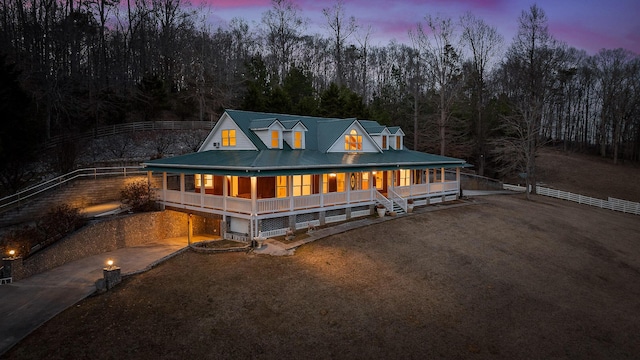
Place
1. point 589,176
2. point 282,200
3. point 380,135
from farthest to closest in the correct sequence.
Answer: point 589,176 < point 380,135 < point 282,200

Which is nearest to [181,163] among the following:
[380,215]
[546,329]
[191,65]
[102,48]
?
[380,215]

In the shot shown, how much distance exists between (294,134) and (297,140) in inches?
19.0

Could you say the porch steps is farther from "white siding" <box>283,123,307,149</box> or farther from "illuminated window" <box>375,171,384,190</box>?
"white siding" <box>283,123,307,149</box>

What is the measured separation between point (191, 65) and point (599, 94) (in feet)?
199

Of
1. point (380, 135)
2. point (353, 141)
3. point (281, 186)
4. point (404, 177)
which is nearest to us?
point (281, 186)

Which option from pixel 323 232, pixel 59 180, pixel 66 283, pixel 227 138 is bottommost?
pixel 66 283

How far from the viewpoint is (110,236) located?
59.6 feet

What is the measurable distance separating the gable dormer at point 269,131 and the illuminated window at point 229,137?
4.18ft

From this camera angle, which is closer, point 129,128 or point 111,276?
point 111,276

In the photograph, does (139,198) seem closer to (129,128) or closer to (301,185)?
(301,185)

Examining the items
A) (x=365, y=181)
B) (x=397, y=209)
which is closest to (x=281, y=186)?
(x=365, y=181)

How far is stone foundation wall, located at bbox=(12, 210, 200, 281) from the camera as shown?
1492 cm

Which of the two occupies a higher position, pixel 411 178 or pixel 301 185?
pixel 301 185

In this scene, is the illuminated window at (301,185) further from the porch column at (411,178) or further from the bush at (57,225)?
the bush at (57,225)
